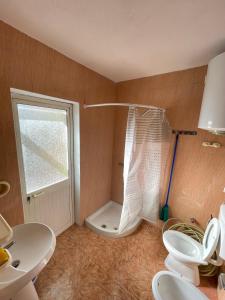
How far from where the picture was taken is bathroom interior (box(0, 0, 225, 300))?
40.2 inches

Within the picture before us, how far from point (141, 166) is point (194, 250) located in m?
1.13

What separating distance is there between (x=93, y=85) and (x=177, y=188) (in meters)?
1.92

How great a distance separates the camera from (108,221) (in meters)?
2.33

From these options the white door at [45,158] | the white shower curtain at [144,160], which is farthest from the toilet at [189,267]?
the white door at [45,158]

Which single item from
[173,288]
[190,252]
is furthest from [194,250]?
[173,288]

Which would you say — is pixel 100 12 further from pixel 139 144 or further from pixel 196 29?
pixel 139 144

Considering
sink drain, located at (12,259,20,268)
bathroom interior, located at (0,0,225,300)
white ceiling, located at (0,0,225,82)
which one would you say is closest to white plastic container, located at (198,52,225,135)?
bathroom interior, located at (0,0,225,300)

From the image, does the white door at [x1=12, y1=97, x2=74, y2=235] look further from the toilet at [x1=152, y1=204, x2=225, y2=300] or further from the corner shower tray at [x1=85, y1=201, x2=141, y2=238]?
the toilet at [x1=152, y1=204, x2=225, y2=300]

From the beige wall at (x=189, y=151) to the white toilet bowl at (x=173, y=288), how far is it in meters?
0.78

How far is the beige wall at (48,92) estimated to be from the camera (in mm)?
1137

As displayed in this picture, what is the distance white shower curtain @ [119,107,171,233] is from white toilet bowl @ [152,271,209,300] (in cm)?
69

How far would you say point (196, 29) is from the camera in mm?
1036

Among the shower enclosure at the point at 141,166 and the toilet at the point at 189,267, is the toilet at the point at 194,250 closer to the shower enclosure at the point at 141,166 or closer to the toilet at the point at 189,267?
the toilet at the point at 189,267

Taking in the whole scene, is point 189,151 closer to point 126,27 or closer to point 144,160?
point 144,160
